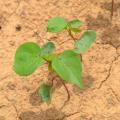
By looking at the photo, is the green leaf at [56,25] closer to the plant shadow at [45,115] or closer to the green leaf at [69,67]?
the green leaf at [69,67]

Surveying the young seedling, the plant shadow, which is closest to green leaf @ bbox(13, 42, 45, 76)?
Answer: the young seedling

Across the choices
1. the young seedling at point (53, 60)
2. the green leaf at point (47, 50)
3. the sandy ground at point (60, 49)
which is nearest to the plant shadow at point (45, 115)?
the sandy ground at point (60, 49)

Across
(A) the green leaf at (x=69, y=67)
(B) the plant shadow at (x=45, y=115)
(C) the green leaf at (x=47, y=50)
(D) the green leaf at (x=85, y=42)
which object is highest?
(D) the green leaf at (x=85, y=42)

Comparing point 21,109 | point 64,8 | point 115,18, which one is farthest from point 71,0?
point 21,109

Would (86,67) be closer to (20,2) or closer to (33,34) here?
(33,34)

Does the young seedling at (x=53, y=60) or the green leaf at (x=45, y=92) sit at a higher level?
the young seedling at (x=53, y=60)

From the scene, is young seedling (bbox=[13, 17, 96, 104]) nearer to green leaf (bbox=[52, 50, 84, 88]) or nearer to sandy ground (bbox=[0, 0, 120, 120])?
green leaf (bbox=[52, 50, 84, 88])
